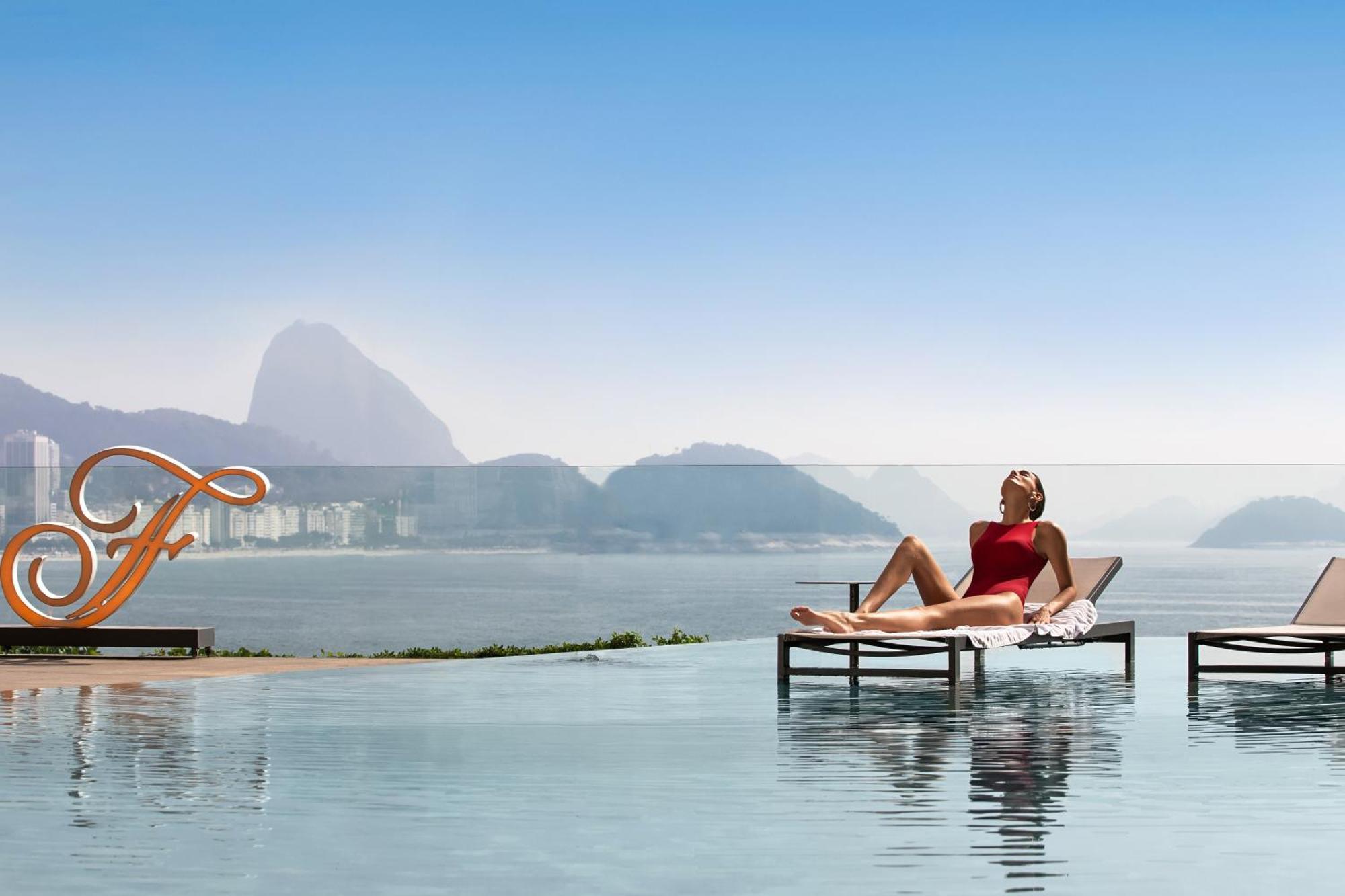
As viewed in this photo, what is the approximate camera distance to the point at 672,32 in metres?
28.8

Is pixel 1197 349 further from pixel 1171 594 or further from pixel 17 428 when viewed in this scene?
pixel 17 428

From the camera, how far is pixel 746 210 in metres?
35.3

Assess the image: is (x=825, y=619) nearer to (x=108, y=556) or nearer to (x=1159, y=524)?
(x=108, y=556)

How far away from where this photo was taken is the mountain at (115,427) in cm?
5819

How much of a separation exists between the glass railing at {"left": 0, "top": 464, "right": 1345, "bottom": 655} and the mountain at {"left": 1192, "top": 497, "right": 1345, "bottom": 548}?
2 centimetres

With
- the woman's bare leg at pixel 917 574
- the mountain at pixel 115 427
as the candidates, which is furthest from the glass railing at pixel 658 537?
the mountain at pixel 115 427

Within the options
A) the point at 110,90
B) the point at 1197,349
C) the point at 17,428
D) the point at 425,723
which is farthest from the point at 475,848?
the point at 17,428

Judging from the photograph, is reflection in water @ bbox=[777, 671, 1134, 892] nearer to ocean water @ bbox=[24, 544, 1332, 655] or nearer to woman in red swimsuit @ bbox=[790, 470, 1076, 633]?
woman in red swimsuit @ bbox=[790, 470, 1076, 633]

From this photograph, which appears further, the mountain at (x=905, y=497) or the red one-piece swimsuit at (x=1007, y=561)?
the mountain at (x=905, y=497)

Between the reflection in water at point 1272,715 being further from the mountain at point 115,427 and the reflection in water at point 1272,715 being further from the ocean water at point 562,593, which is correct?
the mountain at point 115,427

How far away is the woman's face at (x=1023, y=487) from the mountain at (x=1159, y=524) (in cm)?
637

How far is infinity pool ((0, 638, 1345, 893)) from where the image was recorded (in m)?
3.69

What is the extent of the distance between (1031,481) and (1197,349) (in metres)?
26.4

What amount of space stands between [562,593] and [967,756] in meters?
12.2
